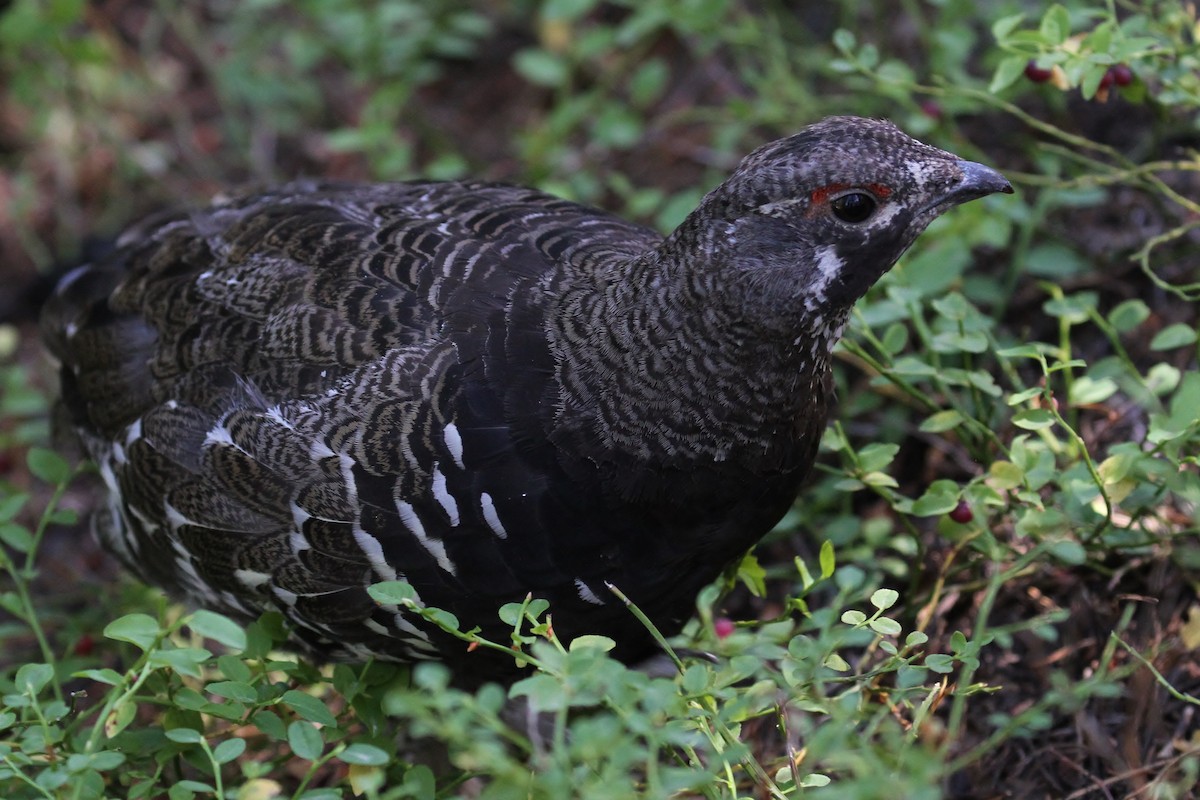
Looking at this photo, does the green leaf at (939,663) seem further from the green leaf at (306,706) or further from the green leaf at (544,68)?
the green leaf at (544,68)

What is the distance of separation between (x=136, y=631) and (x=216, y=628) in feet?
0.72

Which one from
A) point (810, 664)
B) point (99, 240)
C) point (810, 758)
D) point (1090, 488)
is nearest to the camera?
point (810, 758)

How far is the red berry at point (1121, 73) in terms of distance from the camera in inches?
141

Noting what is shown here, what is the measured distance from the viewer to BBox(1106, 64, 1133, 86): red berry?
3578 millimetres

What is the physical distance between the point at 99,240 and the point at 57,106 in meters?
1.99

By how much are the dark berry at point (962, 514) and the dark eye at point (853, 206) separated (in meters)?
0.92

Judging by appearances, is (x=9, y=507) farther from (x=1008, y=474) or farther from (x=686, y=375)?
(x=1008, y=474)

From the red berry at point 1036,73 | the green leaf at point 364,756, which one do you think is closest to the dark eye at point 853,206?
the red berry at point 1036,73

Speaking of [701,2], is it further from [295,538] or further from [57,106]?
[57,106]

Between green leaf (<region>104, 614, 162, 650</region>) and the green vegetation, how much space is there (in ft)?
0.08

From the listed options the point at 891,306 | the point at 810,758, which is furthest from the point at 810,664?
the point at 891,306

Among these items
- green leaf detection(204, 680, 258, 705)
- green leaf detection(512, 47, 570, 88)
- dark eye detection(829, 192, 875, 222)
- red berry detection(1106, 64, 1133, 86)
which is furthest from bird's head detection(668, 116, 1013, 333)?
green leaf detection(512, 47, 570, 88)

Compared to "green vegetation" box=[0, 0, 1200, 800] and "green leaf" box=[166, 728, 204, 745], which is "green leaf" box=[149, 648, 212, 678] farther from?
"green leaf" box=[166, 728, 204, 745]

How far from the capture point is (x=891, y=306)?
3.58 meters
